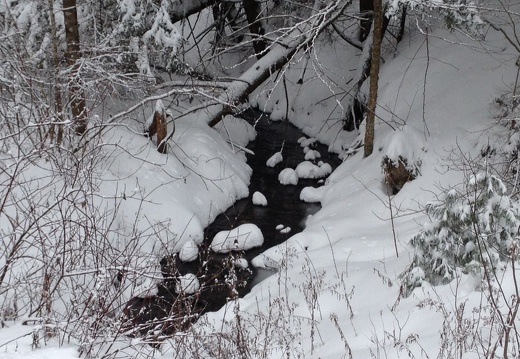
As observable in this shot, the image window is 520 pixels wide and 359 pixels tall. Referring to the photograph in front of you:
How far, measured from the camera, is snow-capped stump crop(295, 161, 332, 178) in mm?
13883

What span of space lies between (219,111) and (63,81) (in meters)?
4.61

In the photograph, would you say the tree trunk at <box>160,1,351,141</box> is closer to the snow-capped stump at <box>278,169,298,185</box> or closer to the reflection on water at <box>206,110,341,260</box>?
the reflection on water at <box>206,110,341,260</box>

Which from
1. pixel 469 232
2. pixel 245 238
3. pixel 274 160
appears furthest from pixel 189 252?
pixel 274 160

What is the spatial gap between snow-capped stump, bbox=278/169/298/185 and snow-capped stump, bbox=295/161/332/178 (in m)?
0.29

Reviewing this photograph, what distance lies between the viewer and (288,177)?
13438 millimetres

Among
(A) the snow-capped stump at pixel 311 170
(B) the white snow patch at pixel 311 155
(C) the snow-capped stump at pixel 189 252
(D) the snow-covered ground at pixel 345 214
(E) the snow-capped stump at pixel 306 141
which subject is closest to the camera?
(D) the snow-covered ground at pixel 345 214

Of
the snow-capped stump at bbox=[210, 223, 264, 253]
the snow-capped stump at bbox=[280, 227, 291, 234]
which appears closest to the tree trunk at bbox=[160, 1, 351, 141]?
the snow-capped stump at bbox=[280, 227, 291, 234]

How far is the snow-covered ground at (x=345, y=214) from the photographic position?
17.0ft

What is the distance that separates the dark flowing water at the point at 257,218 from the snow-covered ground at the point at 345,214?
25 centimetres

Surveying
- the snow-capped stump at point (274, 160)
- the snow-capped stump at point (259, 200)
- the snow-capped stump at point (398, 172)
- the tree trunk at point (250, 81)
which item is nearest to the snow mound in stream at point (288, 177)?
the snow-capped stump at point (274, 160)

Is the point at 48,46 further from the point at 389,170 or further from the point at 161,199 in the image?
the point at 389,170

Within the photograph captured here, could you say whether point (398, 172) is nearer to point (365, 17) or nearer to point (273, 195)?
point (273, 195)

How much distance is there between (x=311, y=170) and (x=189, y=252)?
5.13m

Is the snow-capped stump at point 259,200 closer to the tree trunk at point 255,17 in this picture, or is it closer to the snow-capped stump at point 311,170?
the snow-capped stump at point 311,170
